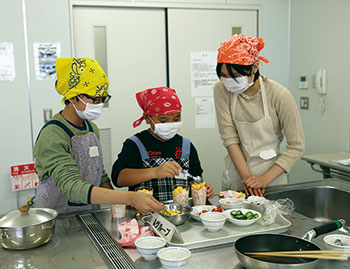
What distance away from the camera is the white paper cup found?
158 cm

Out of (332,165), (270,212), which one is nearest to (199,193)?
(270,212)

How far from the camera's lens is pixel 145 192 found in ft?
5.09

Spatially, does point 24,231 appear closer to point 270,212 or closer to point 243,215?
point 243,215

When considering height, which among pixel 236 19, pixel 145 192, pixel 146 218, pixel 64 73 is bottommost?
pixel 146 218

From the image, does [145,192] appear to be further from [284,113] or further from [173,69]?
[173,69]

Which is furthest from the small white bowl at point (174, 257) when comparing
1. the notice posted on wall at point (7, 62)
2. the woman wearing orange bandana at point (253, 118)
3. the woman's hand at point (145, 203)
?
the notice posted on wall at point (7, 62)

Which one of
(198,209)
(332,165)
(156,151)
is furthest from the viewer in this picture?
(332,165)

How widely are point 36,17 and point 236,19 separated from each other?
1.93 metres

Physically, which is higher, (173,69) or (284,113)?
(173,69)

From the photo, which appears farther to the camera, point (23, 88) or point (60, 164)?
point (23, 88)

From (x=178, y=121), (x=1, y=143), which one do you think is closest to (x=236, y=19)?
→ (x=178, y=121)

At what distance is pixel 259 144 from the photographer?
214cm

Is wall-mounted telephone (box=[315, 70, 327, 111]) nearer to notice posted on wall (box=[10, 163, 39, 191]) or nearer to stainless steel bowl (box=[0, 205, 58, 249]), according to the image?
notice posted on wall (box=[10, 163, 39, 191])

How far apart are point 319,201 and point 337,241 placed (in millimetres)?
720
